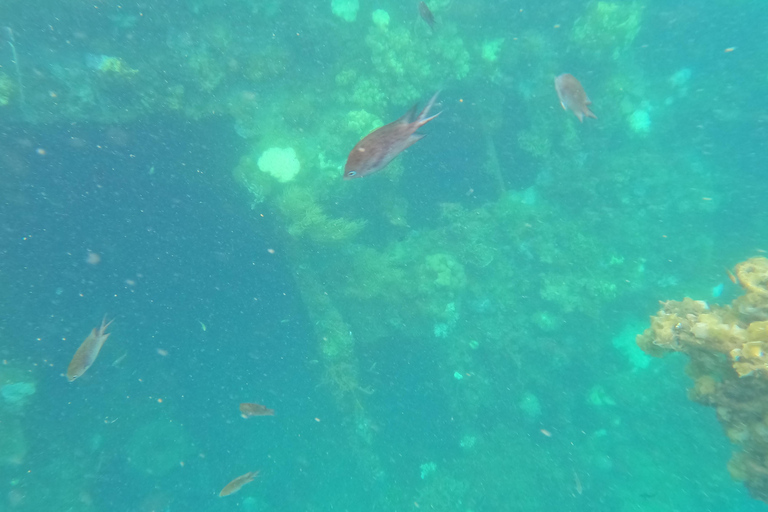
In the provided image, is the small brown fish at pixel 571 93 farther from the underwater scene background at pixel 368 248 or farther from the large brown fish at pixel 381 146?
the underwater scene background at pixel 368 248

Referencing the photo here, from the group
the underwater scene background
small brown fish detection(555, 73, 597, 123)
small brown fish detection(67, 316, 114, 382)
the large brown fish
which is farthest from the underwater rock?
the large brown fish

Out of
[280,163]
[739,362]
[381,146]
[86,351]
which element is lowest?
[86,351]

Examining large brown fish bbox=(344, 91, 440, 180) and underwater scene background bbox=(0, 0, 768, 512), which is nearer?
large brown fish bbox=(344, 91, 440, 180)

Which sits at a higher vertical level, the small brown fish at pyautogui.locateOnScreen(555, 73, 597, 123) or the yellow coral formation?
the small brown fish at pyautogui.locateOnScreen(555, 73, 597, 123)

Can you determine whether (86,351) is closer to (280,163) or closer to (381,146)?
(381,146)

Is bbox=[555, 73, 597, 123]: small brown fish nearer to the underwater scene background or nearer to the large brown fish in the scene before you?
the large brown fish

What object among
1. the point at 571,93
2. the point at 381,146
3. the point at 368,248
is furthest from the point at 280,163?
the point at 381,146
